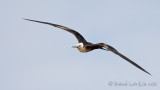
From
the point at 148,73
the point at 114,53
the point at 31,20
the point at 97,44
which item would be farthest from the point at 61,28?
the point at 148,73

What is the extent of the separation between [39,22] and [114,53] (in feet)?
24.9

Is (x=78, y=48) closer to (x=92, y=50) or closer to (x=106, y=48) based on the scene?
(x=92, y=50)

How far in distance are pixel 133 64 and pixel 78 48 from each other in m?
5.97

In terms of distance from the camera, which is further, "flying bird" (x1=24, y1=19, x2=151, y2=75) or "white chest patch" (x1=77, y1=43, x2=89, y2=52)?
"white chest patch" (x1=77, y1=43, x2=89, y2=52)

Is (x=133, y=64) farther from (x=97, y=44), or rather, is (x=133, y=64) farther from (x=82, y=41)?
(x=82, y=41)

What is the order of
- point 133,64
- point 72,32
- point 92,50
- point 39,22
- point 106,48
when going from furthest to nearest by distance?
point 72,32
point 39,22
point 92,50
point 106,48
point 133,64

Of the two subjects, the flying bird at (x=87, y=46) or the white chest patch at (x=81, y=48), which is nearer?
the flying bird at (x=87, y=46)

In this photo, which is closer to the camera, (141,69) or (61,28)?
(141,69)

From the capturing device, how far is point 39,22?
3266 centimetres

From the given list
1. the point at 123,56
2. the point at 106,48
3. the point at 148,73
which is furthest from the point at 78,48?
the point at 148,73

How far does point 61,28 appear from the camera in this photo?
114 ft

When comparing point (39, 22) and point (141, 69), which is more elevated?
point (39, 22)

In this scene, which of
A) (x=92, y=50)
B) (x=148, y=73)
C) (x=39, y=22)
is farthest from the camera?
(x=39, y=22)

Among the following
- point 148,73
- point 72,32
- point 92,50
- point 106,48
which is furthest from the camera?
point 72,32
